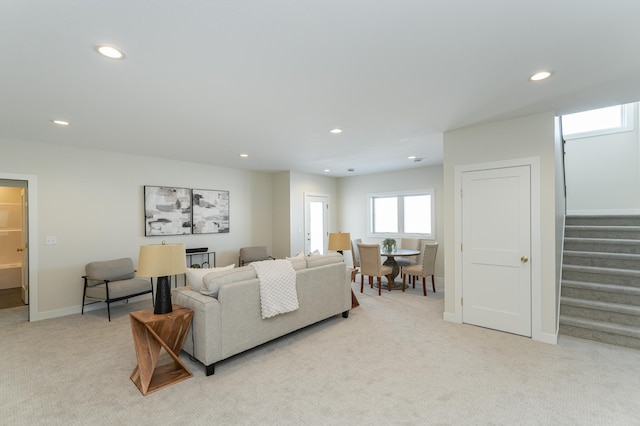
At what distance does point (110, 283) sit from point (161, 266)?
2541mm

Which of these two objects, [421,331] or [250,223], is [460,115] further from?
[250,223]

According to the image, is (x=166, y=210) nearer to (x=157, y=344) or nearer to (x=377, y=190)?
(x=157, y=344)

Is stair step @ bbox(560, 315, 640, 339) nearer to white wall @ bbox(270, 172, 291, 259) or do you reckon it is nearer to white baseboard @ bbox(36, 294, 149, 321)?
white wall @ bbox(270, 172, 291, 259)

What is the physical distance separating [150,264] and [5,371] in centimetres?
179

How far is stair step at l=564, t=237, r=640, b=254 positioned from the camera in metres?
4.11

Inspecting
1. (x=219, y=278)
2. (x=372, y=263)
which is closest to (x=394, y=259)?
(x=372, y=263)

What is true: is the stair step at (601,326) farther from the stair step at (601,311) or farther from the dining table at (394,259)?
the dining table at (394,259)

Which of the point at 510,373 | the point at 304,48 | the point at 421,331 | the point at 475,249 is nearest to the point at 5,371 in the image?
the point at 304,48

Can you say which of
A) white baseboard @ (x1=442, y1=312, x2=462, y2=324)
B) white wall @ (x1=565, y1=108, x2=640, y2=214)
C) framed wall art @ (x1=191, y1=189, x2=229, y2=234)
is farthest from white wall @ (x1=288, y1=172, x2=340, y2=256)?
white wall @ (x1=565, y1=108, x2=640, y2=214)

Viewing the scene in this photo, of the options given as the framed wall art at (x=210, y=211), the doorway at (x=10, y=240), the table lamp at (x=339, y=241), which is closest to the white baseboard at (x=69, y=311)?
the framed wall art at (x=210, y=211)

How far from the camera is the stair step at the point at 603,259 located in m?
3.90

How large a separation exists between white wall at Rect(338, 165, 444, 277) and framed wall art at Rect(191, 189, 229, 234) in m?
3.29

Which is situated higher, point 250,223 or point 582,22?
point 582,22

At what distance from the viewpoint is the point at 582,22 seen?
184cm
